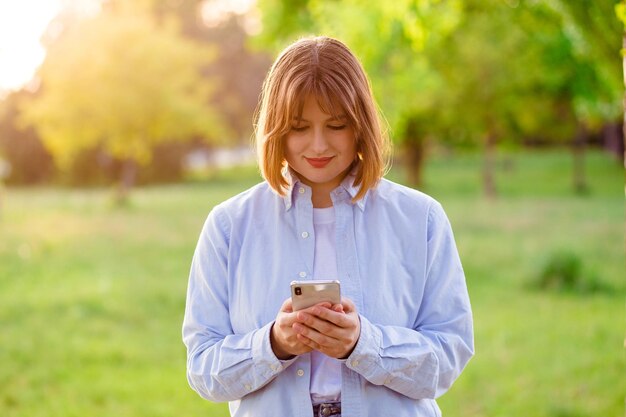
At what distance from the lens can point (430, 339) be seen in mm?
2361

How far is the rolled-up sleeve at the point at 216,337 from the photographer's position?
2.33 m

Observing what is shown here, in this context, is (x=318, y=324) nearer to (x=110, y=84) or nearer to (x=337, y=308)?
(x=337, y=308)

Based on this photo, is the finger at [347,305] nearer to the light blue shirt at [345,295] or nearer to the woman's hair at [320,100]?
the light blue shirt at [345,295]

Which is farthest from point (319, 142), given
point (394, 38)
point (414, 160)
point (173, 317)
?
Answer: point (414, 160)

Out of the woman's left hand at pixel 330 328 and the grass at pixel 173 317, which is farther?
the grass at pixel 173 317

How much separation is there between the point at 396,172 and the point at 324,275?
1498 inches

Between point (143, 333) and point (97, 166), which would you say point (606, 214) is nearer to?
point (143, 333)

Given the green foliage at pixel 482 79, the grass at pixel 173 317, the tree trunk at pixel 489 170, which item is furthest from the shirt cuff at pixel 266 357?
the tree trunk at pixel 489 170

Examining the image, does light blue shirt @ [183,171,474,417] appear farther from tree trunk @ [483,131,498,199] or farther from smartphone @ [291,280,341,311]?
tree trunk @ [483,131,498,199]

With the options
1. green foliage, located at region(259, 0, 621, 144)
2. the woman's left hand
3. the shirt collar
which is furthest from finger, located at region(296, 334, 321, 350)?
green foliage, located at region(259, 0, 621, 144)

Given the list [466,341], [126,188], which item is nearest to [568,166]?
[126,188]

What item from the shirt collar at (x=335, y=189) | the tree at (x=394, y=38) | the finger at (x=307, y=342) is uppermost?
the tree at (x=394, y=38)

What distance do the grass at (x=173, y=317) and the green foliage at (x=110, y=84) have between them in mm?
5403

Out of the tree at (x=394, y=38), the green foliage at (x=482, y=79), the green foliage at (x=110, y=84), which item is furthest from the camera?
the green foliage at (x=110, y=84)
